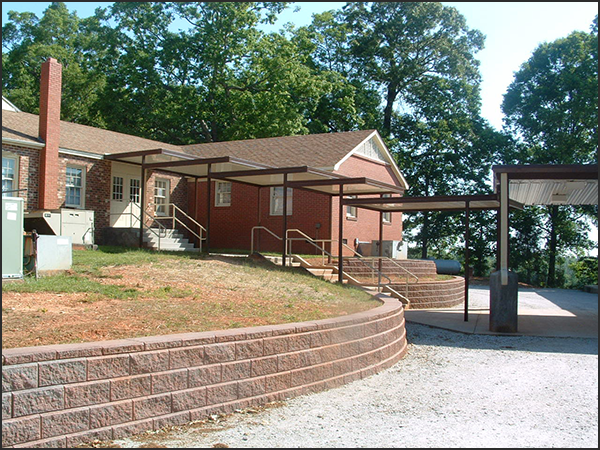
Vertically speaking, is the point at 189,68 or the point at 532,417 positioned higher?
the point at 189,68

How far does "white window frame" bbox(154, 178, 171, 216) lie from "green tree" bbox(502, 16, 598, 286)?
2379 centimetres

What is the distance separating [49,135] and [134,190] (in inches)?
170

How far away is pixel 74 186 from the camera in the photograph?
20344mm

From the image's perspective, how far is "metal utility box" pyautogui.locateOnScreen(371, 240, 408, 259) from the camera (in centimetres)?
2197

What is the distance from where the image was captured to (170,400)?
5770 millimetres

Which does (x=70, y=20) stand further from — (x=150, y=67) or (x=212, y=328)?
(x=212, y=328)

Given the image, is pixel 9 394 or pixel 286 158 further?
pixel 286 158

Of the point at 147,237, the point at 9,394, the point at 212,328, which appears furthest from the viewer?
the point at 147,237

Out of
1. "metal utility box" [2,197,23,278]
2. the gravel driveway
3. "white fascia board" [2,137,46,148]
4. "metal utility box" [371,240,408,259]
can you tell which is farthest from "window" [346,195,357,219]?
"metal utility box" [2,197,23,278]

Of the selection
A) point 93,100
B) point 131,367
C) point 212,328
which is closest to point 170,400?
point 131,367

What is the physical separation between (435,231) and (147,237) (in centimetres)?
2585

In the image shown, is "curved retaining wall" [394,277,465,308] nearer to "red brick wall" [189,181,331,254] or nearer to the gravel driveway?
"red brick wall" [189,181,331,254]

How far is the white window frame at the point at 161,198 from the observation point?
2359 cm

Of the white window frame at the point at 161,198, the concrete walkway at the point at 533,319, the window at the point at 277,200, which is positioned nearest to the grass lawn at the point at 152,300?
the concrete walkway at the point at 533,319
